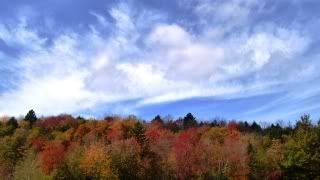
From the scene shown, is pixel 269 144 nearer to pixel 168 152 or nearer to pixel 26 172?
pixel 168 152

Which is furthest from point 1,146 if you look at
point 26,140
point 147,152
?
point 147,152

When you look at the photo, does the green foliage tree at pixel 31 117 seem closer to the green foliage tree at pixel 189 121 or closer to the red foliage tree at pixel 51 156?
the red foliage tree at pixel 51 156

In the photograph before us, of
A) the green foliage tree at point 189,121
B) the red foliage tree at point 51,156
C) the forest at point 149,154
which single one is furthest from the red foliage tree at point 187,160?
the green foliage tree at point 189,121

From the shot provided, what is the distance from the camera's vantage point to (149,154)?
97.3 meters

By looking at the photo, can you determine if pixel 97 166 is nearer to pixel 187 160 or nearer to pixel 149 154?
pixel 149 154

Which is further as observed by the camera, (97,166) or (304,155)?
(97,166)

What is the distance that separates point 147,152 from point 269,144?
103 ft

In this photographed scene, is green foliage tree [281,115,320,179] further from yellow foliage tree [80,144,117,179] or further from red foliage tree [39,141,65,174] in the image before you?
red foliage tree [39,141,65,174]

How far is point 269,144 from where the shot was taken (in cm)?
11388

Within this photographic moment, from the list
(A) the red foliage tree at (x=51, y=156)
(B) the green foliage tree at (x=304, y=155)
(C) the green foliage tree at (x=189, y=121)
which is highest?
(C) the green foliage tree at (x=189, y=121)

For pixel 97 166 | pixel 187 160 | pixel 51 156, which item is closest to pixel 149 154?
pixel 187 160

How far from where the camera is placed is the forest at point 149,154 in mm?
58125

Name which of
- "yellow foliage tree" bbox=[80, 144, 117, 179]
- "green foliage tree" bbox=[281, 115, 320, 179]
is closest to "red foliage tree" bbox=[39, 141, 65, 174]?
"yellow foliage tree" bbox=[80, 144, 117, 179]

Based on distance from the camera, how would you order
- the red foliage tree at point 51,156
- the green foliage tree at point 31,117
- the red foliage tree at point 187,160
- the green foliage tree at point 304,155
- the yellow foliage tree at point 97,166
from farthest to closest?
the green foliage tree at point 31,117, the red foliage tree at point 51,156, the red foliage tree at point 187,160, the yellow foliage tree at point 97,166, the green foliage tree at point 304,155
